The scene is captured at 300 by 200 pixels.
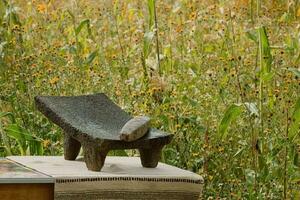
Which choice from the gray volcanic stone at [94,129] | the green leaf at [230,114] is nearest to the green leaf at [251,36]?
the green leaf at [230,114]

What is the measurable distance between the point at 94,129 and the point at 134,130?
18cm

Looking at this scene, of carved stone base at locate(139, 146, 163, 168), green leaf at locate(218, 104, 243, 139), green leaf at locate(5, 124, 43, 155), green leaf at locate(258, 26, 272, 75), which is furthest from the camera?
green leaf at locate(5, 124, 43, 155)

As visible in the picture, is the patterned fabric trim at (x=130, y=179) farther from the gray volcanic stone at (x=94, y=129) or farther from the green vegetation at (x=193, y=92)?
the green vegetation at (x=193, y=92)

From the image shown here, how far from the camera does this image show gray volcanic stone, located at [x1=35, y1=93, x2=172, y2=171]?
2881mm

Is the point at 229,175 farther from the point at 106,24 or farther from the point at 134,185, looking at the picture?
the point at 106,24

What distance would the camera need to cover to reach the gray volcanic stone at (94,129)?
288 centimetres

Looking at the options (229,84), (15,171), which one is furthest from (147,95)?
(15,171)

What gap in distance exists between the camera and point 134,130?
2900 millimetres

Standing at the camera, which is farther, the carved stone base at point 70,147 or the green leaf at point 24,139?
the green leaf at point 24,139

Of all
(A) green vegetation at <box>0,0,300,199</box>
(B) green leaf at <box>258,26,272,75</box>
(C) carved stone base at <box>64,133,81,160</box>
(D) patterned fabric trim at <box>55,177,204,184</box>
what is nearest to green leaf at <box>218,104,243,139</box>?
(A) green vegetation at <box>0,0,300,199</box>

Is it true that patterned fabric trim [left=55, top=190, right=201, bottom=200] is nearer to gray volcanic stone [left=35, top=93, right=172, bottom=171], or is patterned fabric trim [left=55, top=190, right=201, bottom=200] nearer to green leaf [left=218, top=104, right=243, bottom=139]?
gray volcanic stone [left=35, top=93, right=172, bottom=171]

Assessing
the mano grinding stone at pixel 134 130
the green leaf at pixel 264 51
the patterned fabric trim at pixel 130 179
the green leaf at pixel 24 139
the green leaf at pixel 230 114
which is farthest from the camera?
the green leaf at pixel 24 139

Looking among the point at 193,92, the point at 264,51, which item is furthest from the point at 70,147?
the point at 193,92

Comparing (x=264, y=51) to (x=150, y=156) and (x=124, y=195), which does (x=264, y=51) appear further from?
(x=124, y=195)
